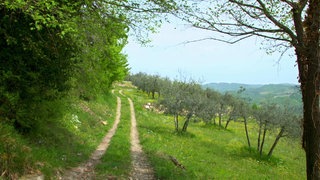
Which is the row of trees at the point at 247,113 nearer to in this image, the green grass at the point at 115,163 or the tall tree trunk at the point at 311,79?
the green grass at the point at 115,163

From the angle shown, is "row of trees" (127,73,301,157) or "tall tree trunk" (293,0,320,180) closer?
"tall tree trunk" (293,0,320,180)

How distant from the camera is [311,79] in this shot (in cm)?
884

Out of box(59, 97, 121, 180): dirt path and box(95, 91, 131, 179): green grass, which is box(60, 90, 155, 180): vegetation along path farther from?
box(95, 91, 131, 179): green grass

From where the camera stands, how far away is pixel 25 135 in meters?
12.5

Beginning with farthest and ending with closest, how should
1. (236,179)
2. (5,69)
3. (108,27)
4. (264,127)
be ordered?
(264,127) → (236,179) → (108,27) → (5,69)

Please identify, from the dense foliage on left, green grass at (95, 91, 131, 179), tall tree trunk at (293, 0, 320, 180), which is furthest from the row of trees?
the dense foliage on left

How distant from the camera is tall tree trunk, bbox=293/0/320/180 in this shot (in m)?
8.74

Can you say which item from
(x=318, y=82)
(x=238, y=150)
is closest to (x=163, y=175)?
(x=318, y=82)

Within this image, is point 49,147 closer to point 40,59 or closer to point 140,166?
point 40,59

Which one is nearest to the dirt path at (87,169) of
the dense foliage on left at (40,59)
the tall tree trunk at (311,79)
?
the dense foliage on left at (40,59)

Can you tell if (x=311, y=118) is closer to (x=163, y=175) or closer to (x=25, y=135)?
(x=163, y=175)

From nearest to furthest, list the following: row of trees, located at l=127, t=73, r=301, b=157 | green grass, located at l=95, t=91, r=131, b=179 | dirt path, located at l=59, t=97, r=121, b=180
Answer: dirt path, located at l=59, t=97, r=121, b=180 → green grass, located at l=95, t=91, r=131, b=179 → row of trees, located at l=127, t=73, r=301, b=157

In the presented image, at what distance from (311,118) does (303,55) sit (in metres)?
1.74

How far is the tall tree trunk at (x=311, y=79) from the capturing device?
8.74 meters
